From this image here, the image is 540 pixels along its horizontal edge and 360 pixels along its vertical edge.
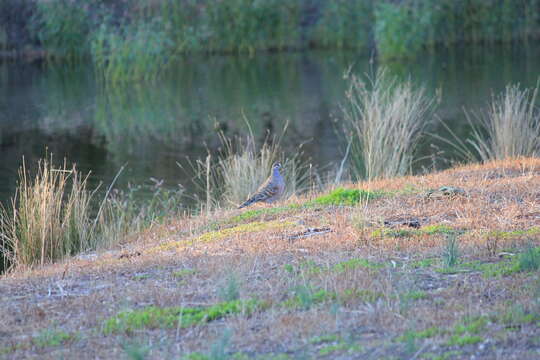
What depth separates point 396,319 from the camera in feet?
16.5

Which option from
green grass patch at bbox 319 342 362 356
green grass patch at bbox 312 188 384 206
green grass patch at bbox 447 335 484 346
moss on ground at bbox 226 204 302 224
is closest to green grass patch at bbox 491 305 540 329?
green grass patch at bbox 447 335 484 346

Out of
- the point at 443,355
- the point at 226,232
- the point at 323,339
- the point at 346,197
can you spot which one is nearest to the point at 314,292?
the point at 323,339

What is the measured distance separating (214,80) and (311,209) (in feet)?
64.5

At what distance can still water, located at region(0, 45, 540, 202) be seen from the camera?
17.9 metres

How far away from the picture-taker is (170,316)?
17.4 feet

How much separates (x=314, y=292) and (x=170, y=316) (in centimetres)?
96

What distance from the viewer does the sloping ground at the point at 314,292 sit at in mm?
4754

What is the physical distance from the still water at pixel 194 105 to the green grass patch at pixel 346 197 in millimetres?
4677

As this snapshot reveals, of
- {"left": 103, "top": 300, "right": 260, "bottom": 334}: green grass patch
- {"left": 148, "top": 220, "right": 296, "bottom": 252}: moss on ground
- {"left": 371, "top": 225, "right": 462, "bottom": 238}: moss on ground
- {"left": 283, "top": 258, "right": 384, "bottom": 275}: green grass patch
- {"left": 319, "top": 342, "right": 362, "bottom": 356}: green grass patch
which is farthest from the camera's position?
{"left": 148, "top": 220, "right": 296, "bottom": 252}: moss on ground

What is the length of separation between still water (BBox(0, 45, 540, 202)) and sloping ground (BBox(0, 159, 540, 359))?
6252 mm

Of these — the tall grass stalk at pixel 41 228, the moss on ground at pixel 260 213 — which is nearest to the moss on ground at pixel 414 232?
the moss on ground at pixel 260 213

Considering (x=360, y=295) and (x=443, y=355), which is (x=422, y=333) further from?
(x=360, y=295)

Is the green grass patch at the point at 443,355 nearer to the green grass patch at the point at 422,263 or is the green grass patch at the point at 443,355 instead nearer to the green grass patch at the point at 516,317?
the green grass patch at the point at 516,317

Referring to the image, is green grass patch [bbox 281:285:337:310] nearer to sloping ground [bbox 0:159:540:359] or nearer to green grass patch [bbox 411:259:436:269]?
sloping ground [bbox 0:159:540:359]
